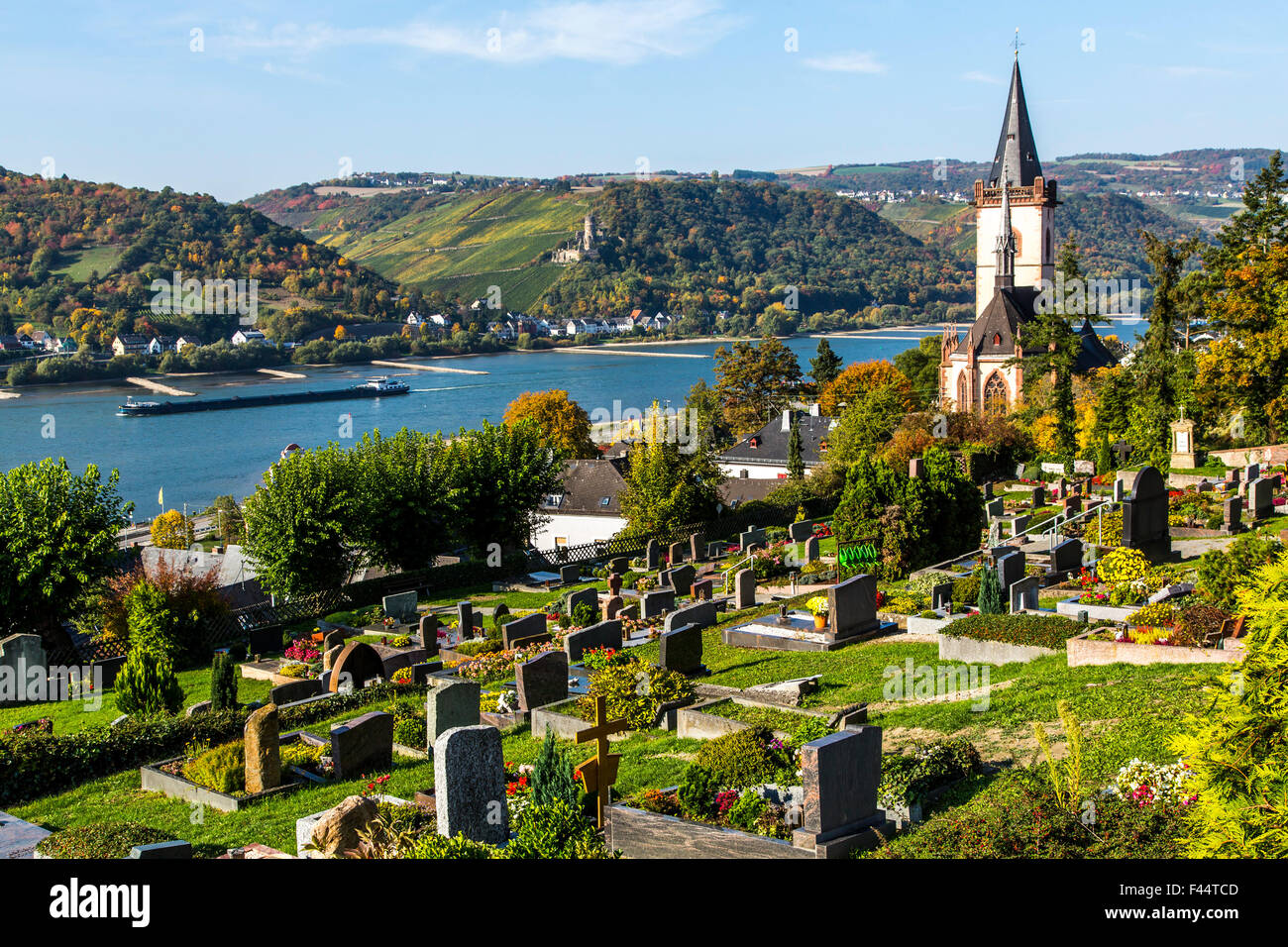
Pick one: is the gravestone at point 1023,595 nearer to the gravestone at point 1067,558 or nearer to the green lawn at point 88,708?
the gravestone at point 1067,558

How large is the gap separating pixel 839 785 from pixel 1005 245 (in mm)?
76871

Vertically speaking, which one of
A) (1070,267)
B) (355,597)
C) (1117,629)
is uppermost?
(1070,267)

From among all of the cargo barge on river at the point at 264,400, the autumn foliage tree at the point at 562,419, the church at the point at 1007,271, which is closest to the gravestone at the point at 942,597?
the autumn foliage tree at the point at 562,419

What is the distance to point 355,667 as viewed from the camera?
60.8ft

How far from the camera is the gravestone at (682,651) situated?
1606cm

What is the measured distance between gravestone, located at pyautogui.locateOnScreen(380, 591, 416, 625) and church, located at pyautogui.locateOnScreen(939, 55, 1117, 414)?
150 feet

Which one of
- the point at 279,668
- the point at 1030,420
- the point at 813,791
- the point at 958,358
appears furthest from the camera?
Answer: the point at 958,358

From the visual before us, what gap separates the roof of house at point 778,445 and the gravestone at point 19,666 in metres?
34.3

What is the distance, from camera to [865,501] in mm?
25172

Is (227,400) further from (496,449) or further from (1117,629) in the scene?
(1117,629)

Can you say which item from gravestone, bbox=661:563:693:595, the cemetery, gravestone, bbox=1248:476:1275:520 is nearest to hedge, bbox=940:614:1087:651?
the cemetery

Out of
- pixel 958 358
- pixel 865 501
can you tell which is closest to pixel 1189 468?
pixel 865 501

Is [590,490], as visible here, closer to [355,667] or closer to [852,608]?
[355,667]

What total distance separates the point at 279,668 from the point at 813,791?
14.8 m
